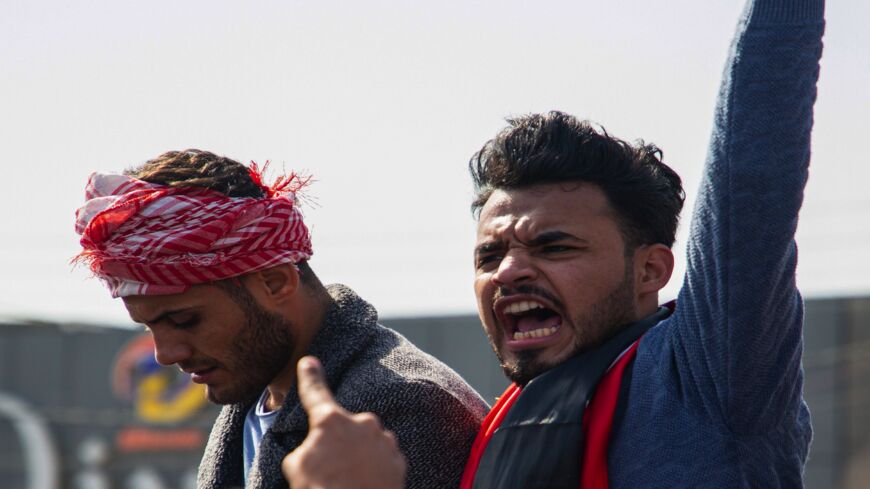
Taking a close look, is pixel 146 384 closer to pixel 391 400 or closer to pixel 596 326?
pixel 391 400

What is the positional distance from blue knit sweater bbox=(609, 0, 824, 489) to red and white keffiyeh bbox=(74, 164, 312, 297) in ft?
4.29

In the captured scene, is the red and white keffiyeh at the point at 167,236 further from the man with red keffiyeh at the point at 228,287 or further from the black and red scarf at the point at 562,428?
the black and red scarf at the point at 562,428

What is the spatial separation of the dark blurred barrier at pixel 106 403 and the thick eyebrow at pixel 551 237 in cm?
1305

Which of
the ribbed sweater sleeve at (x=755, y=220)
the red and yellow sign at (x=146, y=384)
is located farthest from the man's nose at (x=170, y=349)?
the red and yellow sign at (x=146, y=384)

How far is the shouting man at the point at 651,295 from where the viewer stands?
2.30 meters

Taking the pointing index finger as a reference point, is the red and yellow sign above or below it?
below

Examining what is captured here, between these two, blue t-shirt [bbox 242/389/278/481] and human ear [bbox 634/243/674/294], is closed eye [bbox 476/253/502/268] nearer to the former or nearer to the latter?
human ear [bbox 634/243/674/294]

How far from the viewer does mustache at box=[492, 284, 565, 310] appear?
9.02 feet

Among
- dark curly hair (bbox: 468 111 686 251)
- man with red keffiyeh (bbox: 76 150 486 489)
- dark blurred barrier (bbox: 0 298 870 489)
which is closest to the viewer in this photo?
dark curly hair (bbox: 468 111 686 251)

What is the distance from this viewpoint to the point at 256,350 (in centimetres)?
334

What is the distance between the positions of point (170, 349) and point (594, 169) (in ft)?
4.14

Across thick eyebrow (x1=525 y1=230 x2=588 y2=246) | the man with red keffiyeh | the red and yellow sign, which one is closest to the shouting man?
thick eyebrow (x1=525 y1=230 x2=588 y2=246)

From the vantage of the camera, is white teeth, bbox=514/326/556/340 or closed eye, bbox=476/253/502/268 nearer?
white teeth, bbox=514/326/556/340

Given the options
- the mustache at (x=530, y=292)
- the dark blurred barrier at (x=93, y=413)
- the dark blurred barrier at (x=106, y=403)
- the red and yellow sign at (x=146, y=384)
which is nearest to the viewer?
the mustache at (x=530, y=292)
